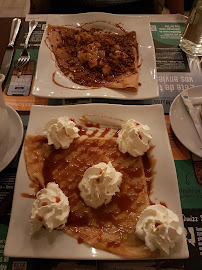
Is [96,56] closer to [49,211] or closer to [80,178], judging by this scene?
[80,178]

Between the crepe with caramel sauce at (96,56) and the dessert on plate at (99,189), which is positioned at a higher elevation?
the crepe with caramel sauce at (96,56)

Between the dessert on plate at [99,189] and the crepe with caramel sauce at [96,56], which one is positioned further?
the crepe with caramel sauce at [96,56]

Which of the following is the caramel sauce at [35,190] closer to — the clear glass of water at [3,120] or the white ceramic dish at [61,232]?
the white ceramic dish at [61,232]

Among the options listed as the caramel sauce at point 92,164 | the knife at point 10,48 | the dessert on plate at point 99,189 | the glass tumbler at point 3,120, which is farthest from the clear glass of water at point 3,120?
the knife at point 10,48

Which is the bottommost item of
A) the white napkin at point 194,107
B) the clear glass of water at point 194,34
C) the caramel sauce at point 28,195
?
the caramel sauce at point 28,195

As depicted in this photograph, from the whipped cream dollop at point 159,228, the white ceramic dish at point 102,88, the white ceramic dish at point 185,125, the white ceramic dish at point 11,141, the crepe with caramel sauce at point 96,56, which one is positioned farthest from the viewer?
the crepe with caramel sauce at point 96,56

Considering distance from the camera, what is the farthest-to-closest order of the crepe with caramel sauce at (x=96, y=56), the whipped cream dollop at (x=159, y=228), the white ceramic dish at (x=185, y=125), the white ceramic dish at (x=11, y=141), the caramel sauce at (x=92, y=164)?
the crepe with caramel sauce at (x=96, y=56), the white ceramic dish at (x=185, y=125), the white ceramic dish at (x=11, y=141), the caramel sauce at (x=92, y=164), the whipped cream dollop at (x=159, y=228)
